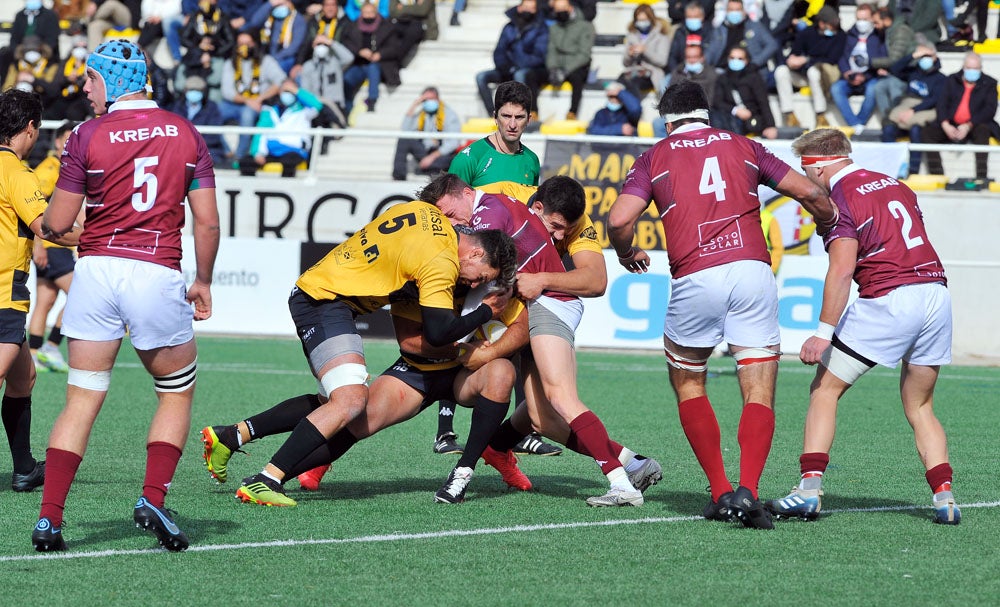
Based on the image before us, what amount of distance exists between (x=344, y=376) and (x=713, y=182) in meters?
2.03

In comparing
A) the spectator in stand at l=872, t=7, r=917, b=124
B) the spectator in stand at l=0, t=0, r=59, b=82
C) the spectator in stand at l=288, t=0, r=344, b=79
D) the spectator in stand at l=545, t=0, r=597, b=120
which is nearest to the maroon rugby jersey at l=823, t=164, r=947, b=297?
the spectator in stand at l=872, t=7, r=917, b=124

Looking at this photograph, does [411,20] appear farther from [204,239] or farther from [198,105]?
[204,239]

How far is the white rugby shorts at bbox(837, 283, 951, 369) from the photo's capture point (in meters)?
6.16

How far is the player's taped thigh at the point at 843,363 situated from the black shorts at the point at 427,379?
1.91m

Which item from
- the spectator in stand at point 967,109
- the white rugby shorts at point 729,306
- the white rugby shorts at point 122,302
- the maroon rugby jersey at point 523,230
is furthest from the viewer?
the spectator in stand at point 967,109

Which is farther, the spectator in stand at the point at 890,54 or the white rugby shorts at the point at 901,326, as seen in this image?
the spectator in stand at the point at 890,54

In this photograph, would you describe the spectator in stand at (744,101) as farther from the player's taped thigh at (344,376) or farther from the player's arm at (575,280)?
the player's taped thigh at (344,376)

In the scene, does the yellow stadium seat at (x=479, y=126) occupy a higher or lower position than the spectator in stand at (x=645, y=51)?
lower

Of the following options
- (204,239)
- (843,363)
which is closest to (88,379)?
(204,239)

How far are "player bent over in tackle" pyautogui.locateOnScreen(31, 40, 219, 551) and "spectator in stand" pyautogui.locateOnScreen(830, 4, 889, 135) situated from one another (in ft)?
46.8

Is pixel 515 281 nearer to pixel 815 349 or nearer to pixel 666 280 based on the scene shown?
pixel 815 349

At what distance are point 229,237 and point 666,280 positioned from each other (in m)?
5.46

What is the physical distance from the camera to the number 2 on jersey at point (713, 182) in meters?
6.21

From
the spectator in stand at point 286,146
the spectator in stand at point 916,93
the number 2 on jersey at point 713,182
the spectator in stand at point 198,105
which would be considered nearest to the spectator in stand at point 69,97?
the spectator in stand at point 198,105
